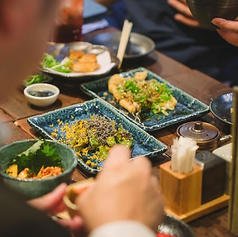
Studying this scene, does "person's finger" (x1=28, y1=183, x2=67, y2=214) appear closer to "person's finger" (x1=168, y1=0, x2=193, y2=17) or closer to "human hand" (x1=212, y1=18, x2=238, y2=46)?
"human hand" (x1=212, y1=18, x2=238, y2=46)

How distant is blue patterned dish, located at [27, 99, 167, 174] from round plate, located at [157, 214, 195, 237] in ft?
1.18

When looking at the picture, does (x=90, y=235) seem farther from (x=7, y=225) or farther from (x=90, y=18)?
(x=90, y=18)

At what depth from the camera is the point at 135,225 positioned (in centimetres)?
111

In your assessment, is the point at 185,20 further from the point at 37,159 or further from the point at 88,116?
the point at 37,159

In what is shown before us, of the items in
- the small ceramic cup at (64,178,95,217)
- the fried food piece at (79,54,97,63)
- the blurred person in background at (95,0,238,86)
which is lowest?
the blurred person in background at (95,0,238,86)

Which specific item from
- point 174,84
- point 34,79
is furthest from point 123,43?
point 34,79

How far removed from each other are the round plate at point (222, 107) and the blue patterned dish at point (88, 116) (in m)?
0.31

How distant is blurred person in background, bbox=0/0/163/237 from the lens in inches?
37.0

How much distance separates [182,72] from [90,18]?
0.86m

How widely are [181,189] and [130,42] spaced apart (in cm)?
163

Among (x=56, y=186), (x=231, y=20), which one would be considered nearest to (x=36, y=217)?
(x=56, y=186)

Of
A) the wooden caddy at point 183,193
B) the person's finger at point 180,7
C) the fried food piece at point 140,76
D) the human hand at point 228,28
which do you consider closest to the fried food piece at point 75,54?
the fried food piece at point 140,76

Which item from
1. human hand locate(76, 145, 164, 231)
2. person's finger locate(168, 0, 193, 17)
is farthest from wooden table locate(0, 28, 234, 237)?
person's finger locate(168, 0, 193, 17)

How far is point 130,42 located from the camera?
3.00m
